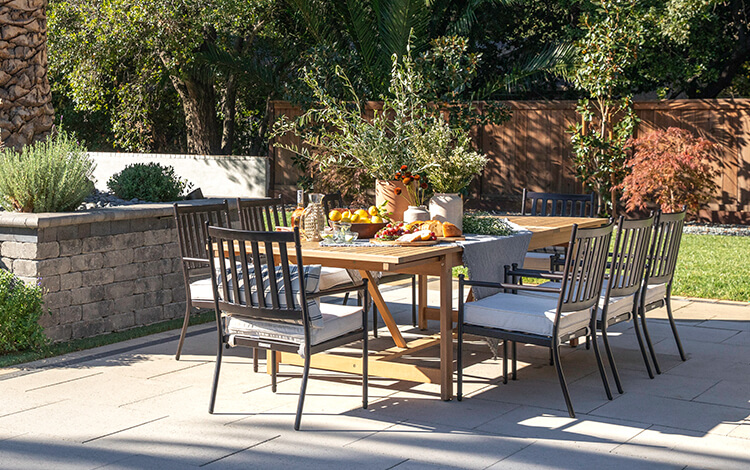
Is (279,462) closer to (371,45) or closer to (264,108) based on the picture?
(371,45)

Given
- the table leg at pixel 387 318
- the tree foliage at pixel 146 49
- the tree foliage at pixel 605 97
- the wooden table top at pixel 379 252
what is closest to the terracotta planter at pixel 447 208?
the wooden table top at pixel 379 252

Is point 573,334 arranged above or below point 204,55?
below

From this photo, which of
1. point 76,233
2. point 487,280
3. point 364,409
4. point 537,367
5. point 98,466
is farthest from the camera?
point 76,233

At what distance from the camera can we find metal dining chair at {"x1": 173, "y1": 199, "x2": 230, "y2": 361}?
5084 millimetres

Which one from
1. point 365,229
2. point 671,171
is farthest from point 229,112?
point 365,229

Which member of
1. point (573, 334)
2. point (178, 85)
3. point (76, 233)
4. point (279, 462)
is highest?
point (178, 85)

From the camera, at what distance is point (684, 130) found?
11719 mm

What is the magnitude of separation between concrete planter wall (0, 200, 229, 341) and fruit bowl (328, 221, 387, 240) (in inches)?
71.4

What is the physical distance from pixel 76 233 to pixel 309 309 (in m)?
2.35

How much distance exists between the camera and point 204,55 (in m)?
13.4

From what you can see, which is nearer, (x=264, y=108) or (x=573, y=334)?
(x=573, y=334)

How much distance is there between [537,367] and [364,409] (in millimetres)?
1314

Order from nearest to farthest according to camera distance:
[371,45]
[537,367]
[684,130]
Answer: [537,367] → [684,130] → [371,45]

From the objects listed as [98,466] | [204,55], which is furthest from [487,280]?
[204,55]
